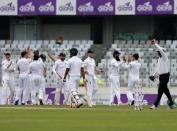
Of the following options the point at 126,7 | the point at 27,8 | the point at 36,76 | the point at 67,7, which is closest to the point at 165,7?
the point at 126,7

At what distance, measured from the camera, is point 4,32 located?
184 ft

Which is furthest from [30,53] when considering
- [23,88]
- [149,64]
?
[149,64]

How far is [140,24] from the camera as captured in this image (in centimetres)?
5312

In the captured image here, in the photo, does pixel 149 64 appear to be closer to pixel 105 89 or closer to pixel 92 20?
pixel 105 89

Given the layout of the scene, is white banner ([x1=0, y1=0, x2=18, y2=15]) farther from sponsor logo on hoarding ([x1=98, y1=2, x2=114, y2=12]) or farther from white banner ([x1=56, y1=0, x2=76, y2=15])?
sponsor logo on hoarding ([x1=98, y1=2, x2=114, y2=12])

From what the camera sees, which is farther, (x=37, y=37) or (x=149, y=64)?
(x=37, y=37)

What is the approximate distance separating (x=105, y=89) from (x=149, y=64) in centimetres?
671

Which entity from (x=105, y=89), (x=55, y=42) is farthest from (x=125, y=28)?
(x=105, y=89)

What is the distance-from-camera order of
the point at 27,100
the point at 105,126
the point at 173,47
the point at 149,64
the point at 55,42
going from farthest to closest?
the point at 55,42
the point at 173,47
the point at 149,64
the point at 27,100
the point at 105,126

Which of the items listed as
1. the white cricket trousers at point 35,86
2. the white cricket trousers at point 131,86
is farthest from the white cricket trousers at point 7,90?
the white cricket trousers at point 131,86

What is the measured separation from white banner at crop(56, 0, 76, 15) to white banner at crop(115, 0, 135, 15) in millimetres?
2970

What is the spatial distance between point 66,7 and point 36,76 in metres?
21.1

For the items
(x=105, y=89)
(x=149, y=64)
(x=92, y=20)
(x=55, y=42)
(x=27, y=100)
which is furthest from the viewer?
(x=92, y=20)

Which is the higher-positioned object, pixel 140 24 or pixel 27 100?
pixel 140 24
